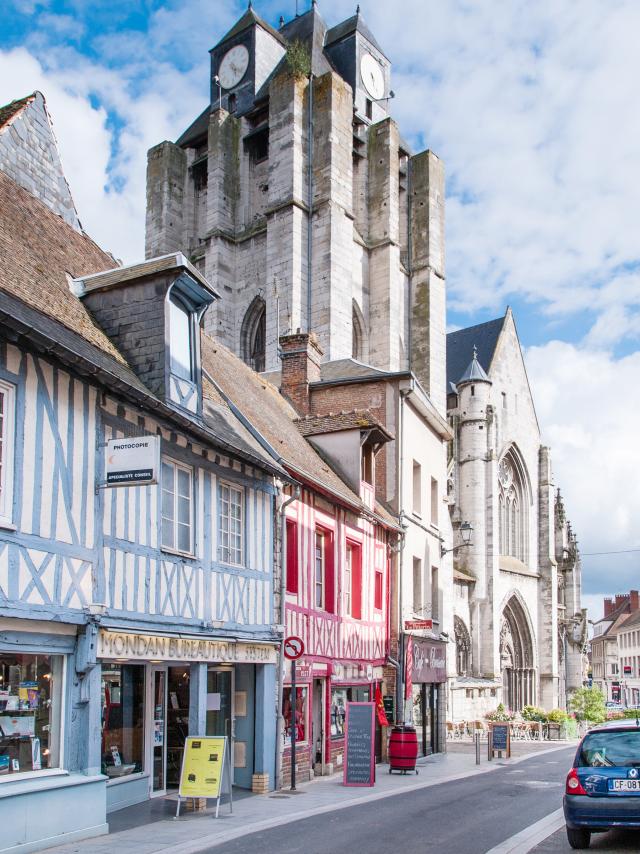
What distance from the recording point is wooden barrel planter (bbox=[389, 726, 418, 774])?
54.9 ft

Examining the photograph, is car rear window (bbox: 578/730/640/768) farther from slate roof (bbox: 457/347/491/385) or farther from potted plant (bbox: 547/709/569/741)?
slate roof (bbox: 457/347/491/385)

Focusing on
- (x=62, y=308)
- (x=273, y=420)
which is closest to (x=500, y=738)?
(x=273, y=420)

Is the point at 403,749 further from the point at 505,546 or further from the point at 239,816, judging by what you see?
the point at 505,546

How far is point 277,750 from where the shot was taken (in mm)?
13961

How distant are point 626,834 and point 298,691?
240 inches

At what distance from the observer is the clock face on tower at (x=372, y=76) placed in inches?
1738

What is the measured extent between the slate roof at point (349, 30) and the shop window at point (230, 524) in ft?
117

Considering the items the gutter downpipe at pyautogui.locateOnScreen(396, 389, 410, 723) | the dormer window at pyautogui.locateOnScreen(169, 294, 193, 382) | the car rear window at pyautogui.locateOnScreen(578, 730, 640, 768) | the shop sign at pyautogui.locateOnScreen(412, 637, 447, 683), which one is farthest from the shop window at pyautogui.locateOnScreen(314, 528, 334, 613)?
the car rear window at pyautogui.locateOnScreen(578, 730, 640, 768)

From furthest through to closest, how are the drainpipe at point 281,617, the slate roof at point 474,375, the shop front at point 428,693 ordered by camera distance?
the slate roof at point 474,375
the shop front at point 428,693
the drainpipe at point 281,617

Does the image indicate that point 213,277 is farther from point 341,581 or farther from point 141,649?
point 141,649

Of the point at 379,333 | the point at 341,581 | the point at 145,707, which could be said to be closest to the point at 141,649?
the point at 145,707

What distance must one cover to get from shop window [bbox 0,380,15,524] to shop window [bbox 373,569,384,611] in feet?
36.5

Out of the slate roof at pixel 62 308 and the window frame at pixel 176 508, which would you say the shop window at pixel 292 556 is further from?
the window frame at pixel 176 508

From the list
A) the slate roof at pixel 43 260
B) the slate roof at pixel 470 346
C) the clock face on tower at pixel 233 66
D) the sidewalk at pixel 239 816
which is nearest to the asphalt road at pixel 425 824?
the sidewalk at pixel 239 816
